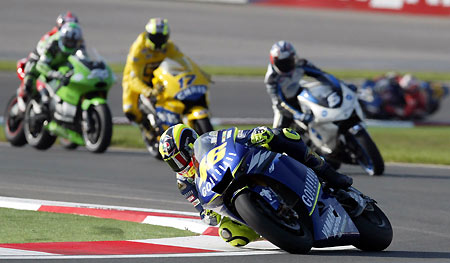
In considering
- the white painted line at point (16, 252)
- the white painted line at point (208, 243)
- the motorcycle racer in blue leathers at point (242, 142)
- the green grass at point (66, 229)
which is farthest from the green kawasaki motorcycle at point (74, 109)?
the white painted line at point (16, 252)

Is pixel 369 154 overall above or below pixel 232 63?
above

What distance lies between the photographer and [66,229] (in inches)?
328

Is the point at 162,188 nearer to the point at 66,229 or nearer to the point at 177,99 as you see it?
the point at 177,99

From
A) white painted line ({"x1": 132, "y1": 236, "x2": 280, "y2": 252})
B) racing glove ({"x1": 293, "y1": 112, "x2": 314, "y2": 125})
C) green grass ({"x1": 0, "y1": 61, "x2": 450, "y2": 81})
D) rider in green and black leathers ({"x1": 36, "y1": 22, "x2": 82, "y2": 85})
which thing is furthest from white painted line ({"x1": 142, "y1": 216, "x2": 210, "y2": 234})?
green grass ({"x1": 0, "y1": 61, "x2": 450, "y2": 81})

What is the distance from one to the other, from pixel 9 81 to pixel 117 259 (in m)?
17.8

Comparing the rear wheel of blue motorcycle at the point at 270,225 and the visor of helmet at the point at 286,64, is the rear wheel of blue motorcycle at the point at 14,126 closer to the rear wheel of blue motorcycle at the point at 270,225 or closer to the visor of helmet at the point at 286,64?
the visor of helmet at the point at 286,64

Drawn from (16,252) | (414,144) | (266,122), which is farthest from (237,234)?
(266,122)

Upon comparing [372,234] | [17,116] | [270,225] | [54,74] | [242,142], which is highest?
[242,142]

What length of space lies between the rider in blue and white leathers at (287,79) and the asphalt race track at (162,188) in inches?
41.0

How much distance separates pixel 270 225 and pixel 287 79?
638 centimetres

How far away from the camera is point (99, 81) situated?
1461 centimetres

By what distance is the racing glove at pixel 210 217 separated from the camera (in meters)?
7.73

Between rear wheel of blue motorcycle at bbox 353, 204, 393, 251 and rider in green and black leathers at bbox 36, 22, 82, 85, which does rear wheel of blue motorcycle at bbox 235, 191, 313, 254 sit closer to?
rear wheel of blue motorcycle at bbox 353, 204, 393, 251

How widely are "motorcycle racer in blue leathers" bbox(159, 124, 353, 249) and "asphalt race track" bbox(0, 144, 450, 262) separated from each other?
0.43 metres
